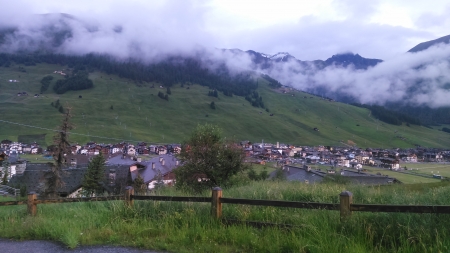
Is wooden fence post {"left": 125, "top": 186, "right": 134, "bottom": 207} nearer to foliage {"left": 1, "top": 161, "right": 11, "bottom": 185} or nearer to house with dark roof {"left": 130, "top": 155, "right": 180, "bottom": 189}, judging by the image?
house with dark roof {"left": 130, "top": 155, "right": 180, "bottom": 189}

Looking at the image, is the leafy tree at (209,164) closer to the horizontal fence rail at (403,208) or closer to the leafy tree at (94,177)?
the leafy tree at (94,177)

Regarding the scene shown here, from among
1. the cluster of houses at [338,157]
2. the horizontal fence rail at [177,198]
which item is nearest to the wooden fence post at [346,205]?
the horizontal fence rail at [177,198]

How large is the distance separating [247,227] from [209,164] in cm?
2297

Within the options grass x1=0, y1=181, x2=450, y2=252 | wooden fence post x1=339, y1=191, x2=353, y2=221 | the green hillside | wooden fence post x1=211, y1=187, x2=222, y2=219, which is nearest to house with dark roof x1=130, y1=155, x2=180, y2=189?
grass x1=0, y1=181, x2=450, y2=252

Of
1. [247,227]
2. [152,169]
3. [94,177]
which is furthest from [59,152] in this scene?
[247,227]

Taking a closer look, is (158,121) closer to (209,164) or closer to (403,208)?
(209,164)

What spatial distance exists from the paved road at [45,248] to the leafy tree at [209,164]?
70.1 ft

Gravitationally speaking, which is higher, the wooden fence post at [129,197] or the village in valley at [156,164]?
the wooden fence post at [129,197]

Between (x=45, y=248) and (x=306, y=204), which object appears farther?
(x=45, y=248)

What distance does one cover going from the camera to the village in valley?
4966 cm

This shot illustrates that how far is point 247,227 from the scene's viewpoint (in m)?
7.70

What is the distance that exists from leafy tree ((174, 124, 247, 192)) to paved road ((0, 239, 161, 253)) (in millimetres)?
21374

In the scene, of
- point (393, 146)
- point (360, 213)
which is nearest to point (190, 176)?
point (360, 213)

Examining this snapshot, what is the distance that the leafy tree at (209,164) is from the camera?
30281 mm
